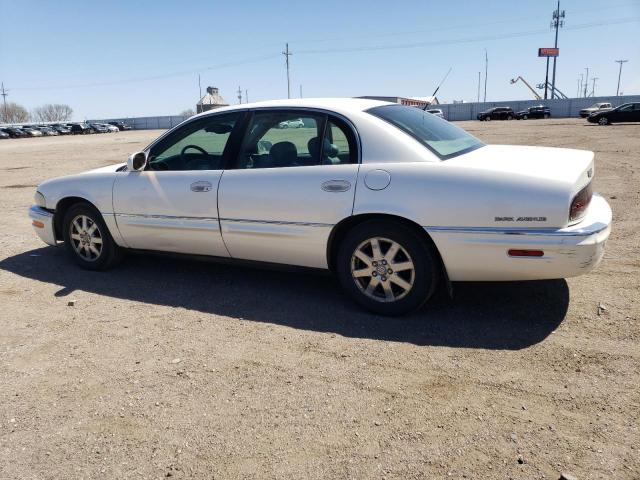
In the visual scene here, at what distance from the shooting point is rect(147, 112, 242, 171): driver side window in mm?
4609

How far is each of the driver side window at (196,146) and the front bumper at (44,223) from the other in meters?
1.44

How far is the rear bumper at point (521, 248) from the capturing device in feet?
11.0

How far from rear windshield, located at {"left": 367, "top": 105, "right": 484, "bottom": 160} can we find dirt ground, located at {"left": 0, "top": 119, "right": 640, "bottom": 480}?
1.20m

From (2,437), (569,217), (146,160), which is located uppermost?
(146,160)

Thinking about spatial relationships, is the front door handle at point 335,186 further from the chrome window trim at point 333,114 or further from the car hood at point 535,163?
the car hood at point 535,163

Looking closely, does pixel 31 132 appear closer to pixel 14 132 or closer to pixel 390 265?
pixel 14 132

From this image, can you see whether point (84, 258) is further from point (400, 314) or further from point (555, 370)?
point (555, 370)

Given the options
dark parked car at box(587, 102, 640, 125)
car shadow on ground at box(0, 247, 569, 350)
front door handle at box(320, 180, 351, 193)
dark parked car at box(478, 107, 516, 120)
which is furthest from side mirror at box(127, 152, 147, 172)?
dark parked car at box(478, 107, 516, 120)

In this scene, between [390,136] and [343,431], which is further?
[390,136]

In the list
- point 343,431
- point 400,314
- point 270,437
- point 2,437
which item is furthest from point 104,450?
point 400,314

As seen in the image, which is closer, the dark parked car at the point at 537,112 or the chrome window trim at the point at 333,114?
the chrome window trim at the point at 333,114

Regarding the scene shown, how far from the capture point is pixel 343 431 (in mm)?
2678

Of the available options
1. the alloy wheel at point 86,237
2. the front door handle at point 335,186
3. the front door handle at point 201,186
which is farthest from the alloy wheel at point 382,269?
the alloy wheel at point 86,237

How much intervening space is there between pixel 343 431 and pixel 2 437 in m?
1.76
